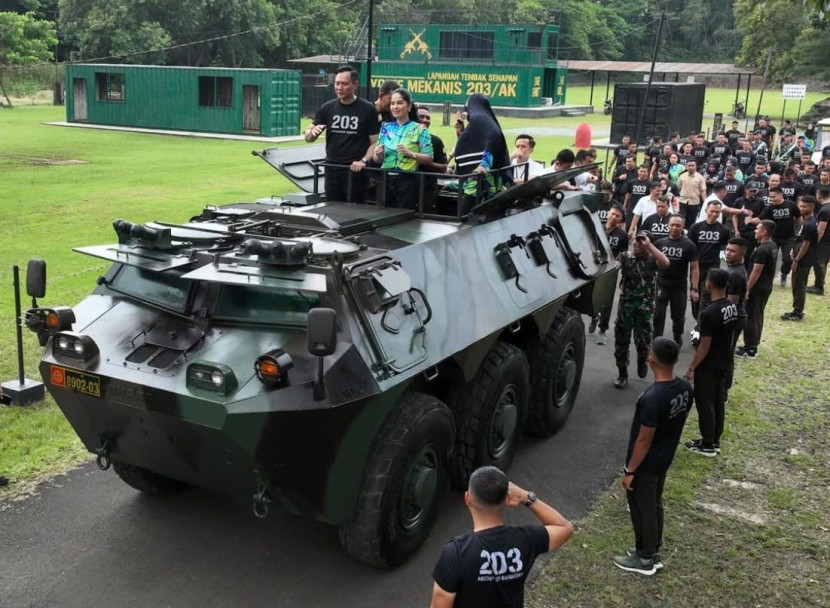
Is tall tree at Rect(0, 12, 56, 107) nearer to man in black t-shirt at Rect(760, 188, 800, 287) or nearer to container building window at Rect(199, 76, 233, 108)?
container building window at Rect(199, 76, 233, 108)

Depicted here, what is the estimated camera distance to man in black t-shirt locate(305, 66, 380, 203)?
7.46 m

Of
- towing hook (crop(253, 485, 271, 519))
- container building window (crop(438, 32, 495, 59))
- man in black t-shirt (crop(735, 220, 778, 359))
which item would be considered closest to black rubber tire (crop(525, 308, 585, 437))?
man in black t-shirt (crop(735, 220, 778, 359))

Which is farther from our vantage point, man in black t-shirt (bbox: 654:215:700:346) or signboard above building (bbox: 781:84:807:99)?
signboard above building (bbox: 781:84:807:99)

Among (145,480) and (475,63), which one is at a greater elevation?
(475,63)

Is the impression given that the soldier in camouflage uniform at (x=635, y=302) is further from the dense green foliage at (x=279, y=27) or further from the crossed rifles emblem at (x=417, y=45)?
the crossed rifles emblem at (x=417, y=45)

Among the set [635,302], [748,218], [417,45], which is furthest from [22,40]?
[635,302]

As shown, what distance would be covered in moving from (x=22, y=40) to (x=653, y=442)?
162ft

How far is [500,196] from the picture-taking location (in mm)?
7090

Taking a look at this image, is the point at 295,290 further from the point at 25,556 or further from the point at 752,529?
the point at 752,529

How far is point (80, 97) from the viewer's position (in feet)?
116

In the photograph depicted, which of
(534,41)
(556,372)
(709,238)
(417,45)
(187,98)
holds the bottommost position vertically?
(556,372)

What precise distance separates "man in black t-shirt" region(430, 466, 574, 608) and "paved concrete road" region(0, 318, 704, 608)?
1.74 m

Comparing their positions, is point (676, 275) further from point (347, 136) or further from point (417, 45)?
point (417, 45)

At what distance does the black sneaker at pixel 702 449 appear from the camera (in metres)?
7.47
